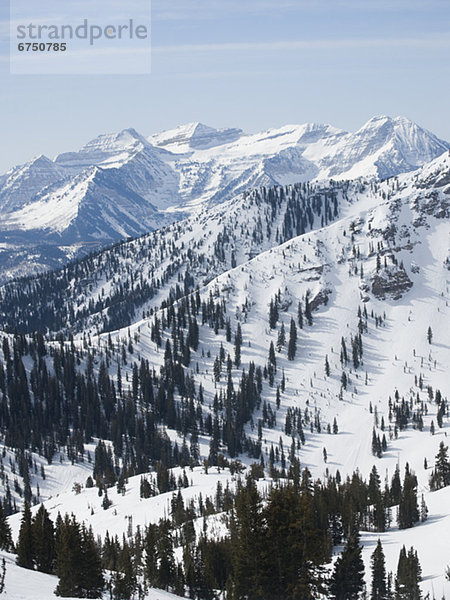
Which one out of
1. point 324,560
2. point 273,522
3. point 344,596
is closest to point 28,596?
point 273,522

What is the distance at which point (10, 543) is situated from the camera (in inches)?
4281

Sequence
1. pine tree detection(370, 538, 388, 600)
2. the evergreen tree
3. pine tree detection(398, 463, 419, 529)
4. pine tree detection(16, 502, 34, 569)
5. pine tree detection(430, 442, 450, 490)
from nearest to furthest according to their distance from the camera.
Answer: the evergreen tree → pine tree detection(16, 502, 34, 569) → pine tree detection(370, 538, 388, 600) → pine tree detection(398, 463, 419, 529) → pine tree detection(430, 442, 450, 490)

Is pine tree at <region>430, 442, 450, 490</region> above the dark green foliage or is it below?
below

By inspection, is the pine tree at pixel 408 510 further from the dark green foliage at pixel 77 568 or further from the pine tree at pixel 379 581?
the dark green foliage at pixel 77 568

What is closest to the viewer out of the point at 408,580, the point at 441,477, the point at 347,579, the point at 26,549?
the point at 347,579

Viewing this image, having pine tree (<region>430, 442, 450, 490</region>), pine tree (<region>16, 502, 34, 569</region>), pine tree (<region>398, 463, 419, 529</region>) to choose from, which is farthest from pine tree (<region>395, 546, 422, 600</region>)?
pine tree (<region>430, 442, 450, 490</region>)

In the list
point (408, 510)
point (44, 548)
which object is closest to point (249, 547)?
point (44, 548)

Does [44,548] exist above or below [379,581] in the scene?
above

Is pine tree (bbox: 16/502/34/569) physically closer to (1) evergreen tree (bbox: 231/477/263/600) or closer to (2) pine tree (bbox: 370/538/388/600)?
(1) evergreen tree (bbox: 231/477/263/600)

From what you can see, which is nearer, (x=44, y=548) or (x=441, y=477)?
(x=44, y=548)

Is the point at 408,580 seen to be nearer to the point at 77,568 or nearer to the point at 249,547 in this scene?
the point at 249,547

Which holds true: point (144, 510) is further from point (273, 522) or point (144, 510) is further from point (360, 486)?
point (273, 522)

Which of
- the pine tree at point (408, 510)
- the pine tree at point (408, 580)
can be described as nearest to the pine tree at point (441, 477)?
the pine tree at point (408, 510)

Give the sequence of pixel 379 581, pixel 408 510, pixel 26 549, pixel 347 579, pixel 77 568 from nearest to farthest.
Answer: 1. pixel 77 568
2. pixel 347 579
3. pixel 26 549
4. pixel 379 581
5. pixel 408 510
